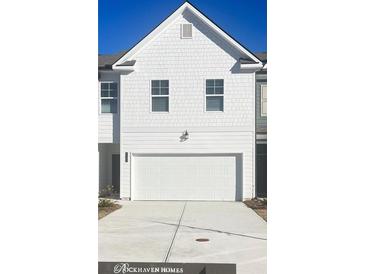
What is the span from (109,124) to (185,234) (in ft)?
5.98

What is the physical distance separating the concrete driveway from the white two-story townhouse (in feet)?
0.73

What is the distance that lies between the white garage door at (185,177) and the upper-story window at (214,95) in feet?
2.28

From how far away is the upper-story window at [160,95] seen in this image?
650 cm

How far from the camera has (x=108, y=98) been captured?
647cm

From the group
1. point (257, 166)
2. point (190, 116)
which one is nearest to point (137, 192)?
point (190, 116)

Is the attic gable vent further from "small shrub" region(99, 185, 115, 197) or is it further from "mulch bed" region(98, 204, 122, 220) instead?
"mulch bed" region(98, 204, 122, 220)

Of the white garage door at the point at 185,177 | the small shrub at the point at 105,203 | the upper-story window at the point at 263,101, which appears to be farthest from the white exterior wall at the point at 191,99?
the small shrub at the point at 105,203

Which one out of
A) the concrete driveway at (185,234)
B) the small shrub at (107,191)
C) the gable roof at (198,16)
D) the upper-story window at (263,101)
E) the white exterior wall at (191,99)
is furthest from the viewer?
the white exterior wall at (191,99)

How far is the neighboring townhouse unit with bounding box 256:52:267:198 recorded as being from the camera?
20.1ft

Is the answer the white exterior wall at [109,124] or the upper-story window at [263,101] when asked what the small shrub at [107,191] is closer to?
the white exterior wall at [109,124]
